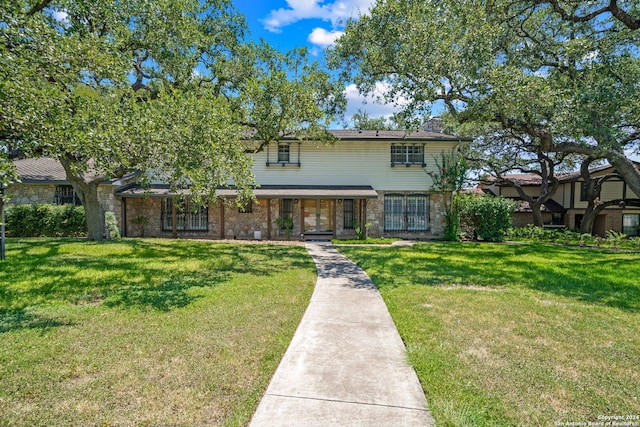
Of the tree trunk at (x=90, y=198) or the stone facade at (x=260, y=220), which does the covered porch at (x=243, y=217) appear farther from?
the tree trunk at (x=90, y=198)

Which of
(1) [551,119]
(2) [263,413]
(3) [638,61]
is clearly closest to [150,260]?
→ (2) [263,413]

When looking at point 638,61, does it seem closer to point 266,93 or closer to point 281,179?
point 266,93

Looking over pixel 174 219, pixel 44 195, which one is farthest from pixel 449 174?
pixel 44 195

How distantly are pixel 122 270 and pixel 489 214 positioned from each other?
1687 cm

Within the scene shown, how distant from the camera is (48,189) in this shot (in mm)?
16875

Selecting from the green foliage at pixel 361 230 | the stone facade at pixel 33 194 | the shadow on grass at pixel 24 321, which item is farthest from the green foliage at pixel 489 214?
the stone facade at pixel 33 194

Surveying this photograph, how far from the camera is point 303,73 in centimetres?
1393

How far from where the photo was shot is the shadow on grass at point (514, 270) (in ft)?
23.9

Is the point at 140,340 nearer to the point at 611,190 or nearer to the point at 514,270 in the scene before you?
the point at 514,270

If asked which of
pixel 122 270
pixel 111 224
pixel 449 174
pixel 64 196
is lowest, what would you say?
pixel 122 270

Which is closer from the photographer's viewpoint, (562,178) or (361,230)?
(361,230)

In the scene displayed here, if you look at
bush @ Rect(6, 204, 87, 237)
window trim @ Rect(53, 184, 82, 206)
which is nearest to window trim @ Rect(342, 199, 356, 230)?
bush @ Rect(6, 204, 87, 237)

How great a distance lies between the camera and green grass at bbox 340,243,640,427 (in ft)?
9.55

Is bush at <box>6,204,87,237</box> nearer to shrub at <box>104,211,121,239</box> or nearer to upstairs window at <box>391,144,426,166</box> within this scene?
shrub at <box>104,211,121,239</box>
